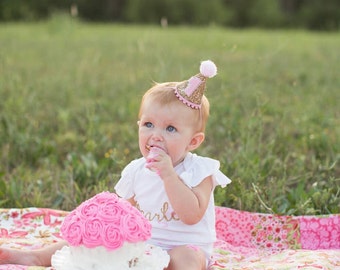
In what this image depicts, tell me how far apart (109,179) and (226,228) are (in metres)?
0.70

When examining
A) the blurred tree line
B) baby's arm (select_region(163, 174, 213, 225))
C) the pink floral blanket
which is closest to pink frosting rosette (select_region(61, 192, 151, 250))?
baby's arm (select_region(163, 174, 213, 225))

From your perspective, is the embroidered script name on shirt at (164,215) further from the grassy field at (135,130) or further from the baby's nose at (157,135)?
the grassy field at (135,130)

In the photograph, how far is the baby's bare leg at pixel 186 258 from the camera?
246cm

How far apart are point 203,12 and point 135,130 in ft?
74.7

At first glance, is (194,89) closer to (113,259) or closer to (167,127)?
(167,127)

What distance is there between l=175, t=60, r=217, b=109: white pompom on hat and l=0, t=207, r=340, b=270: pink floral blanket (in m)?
0.73

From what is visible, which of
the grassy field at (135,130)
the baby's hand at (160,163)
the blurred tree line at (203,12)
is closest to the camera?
the baby's hand at (160,163)

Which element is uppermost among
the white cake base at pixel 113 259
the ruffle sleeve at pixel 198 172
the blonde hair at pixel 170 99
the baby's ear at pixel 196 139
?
the blonde hair at pixel 170 99

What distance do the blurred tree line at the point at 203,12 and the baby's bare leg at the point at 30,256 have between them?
22.3m

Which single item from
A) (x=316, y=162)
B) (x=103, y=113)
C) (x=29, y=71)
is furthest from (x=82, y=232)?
(x=29, y=71)

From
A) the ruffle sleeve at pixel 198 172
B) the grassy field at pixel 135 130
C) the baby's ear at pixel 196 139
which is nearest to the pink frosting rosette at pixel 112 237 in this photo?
the ruffle sleeve at pixel 198 172

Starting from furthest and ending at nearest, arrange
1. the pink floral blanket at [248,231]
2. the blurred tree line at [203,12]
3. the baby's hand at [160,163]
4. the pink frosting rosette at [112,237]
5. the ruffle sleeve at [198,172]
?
the blurred tree line at [203,12] → the pink floral blanket at [248,231] → the ruffle sleeve at [198,172] → the baby's hand at [160,163] → the pink frosting rosette at [112,237]

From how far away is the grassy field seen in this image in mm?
3455

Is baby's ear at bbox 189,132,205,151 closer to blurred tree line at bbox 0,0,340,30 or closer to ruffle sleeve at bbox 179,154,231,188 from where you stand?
ruffle sleeve at bbox 179,154,231,188
